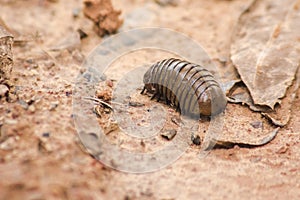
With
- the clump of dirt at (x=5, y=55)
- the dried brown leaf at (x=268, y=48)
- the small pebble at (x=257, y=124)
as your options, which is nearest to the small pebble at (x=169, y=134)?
the small pebble at (x=257, y=124)

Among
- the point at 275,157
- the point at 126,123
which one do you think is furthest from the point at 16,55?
the point at 275,157

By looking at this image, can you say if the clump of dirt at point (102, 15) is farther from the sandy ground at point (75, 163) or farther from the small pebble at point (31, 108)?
the small pebble at point (31, 108)

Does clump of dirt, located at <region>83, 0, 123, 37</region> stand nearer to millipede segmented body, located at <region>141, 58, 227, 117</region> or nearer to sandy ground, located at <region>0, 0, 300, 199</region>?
sandy ground, located at <region>0, 0, 300, 199</region>

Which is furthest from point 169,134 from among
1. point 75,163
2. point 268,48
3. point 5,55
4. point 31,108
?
point 268,48

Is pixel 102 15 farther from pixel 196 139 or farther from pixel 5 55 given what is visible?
pixel 196 139

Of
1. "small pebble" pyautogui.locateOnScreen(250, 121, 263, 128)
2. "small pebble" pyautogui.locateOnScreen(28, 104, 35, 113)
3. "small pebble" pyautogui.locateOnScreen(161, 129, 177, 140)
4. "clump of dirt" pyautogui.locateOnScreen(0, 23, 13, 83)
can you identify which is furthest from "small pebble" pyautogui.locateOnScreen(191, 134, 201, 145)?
"clump of dirt" pyautogui.locateOnScreen(0, 23, 13, 83)
